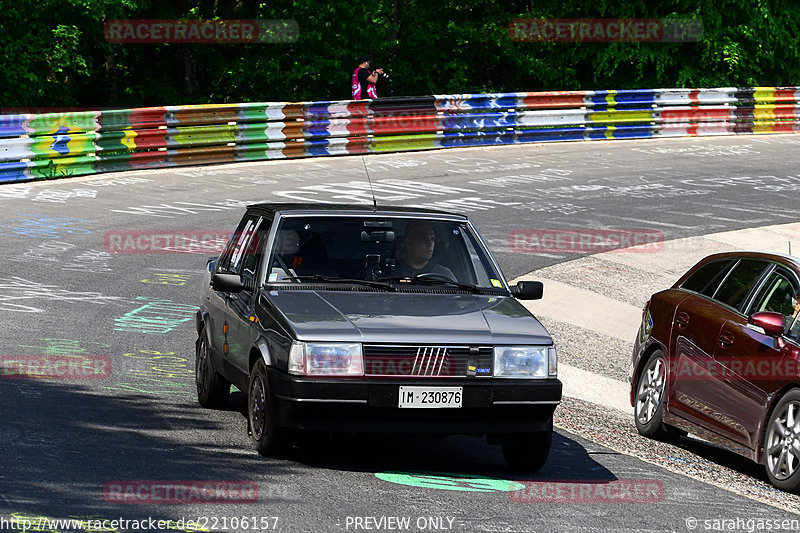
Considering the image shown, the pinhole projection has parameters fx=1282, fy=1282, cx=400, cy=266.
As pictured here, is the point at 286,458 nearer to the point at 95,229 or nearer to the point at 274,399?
the point at 274,399

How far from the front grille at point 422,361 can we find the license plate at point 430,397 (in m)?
0.08

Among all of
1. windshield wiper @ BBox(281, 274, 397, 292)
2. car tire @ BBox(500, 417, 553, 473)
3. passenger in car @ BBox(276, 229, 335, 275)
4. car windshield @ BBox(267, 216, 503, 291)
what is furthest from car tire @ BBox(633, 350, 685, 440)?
passenger in car @ BBox(276, 229, 335, 275)

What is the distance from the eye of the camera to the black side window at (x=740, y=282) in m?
9.10

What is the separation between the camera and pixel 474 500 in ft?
22.8

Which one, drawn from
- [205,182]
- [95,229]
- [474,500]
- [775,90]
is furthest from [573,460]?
[775,90]

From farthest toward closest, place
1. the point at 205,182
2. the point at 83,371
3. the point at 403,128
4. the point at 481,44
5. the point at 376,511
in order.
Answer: the point at 481,44 < the point at 403,128 < the point at 205,182 < the point at 83,371 < the point at 376,511

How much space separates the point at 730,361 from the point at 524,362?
1924 millimetres

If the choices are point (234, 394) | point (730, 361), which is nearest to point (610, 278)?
point (234, 394)

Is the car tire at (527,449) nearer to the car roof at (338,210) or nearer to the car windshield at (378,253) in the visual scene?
the car windshield at (378,253)

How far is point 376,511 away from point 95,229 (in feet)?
39.8

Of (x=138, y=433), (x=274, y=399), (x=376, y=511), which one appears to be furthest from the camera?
(x=138, y=433)

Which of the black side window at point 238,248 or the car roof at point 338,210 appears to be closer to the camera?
the car roof at point 338,210

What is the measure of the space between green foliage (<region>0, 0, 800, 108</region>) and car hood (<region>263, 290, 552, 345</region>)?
23615 mm

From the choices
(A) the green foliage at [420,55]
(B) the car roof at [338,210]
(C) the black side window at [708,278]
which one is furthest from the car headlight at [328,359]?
(A) the green foliage at [420,55]
